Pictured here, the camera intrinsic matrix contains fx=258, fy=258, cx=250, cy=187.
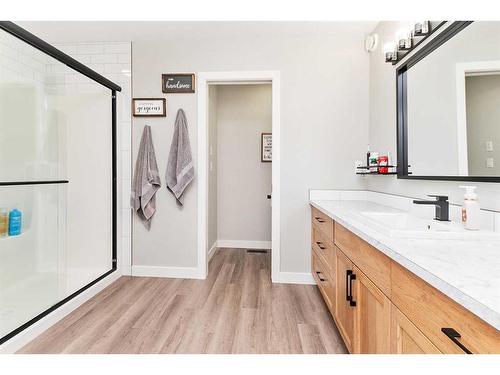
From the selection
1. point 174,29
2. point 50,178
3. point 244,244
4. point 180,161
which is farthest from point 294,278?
point 174,29

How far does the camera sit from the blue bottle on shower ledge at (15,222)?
1896 millimetres

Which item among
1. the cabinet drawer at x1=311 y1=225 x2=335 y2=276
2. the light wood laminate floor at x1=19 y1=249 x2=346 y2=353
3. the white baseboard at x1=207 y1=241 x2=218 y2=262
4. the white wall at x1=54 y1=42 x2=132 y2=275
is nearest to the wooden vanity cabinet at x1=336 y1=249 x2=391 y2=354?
the cabinet drawer at x1=311 y1=225 x2=335 y2=276

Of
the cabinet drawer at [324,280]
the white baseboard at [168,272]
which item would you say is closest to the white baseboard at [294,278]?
the cabinet drawer at [324,280]

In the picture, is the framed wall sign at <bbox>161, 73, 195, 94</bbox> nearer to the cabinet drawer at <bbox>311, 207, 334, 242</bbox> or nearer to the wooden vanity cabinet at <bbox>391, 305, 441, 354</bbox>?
the cabinet drawer at <bbox>311, 207, 334, 242</bbox>

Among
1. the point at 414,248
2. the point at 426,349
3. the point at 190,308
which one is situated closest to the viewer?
the point at 426,349

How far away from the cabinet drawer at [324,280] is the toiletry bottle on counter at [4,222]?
2.33 metres

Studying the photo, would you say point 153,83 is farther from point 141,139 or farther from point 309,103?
point 309,103

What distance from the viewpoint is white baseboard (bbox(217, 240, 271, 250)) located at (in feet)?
12.4

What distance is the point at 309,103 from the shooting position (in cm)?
254

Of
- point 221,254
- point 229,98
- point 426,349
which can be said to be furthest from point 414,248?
point 229,98

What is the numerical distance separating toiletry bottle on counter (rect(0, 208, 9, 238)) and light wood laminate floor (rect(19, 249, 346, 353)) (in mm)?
772

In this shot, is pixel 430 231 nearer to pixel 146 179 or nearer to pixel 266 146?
pixel 146 179
